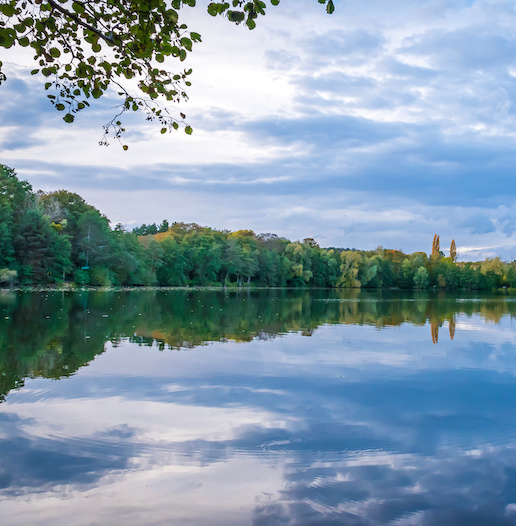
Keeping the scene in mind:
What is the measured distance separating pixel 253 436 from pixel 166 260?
70.1 meters

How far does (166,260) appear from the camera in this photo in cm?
7562

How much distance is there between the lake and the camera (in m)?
4.85

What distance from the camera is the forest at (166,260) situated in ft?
168

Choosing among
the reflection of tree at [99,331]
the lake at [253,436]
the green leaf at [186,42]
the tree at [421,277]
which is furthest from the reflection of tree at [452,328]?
the tree at [421,277]

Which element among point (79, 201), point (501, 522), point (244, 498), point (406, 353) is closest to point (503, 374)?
point (406, 353)

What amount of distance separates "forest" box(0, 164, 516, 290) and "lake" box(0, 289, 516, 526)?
38515 millimetres

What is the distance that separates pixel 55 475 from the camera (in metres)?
5.40

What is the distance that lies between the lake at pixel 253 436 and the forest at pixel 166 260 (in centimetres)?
3852

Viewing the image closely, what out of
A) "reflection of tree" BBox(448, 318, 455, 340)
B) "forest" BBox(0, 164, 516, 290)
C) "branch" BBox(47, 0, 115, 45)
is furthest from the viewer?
"forest" BBox(0, 164, 516, 290)

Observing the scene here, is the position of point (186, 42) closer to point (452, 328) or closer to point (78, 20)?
point (78, 20)

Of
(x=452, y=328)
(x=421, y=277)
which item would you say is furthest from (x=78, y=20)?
(x=421, y=277)

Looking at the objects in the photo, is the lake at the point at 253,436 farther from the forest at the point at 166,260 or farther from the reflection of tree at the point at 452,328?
the forest at the point at 166,260

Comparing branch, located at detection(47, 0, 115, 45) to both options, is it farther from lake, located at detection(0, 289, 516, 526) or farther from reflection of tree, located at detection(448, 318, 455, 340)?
reflection of tree, located at detection(448, 318, 455, 340)

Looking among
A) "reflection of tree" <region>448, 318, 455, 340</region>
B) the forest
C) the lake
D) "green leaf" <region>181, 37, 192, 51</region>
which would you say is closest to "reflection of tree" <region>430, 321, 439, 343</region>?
"reflection of tree" <region>448, 318, 455, 340</region>
